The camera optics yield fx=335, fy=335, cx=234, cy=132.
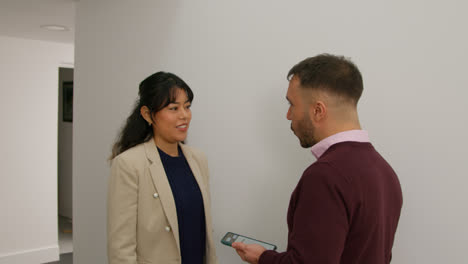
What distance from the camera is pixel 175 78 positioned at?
1.45 meters

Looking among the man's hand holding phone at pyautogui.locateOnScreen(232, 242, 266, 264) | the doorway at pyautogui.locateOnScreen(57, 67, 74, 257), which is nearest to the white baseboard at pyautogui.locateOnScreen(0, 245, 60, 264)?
the doorway at pyautogui.locateOnScreen(57, 67, 74, 257)

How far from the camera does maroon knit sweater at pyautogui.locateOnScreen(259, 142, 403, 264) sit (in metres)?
0.86

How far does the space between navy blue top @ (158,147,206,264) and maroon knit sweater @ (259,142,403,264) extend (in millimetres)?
557

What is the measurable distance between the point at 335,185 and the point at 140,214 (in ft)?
2.74

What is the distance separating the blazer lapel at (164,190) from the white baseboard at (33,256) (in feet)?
11.3

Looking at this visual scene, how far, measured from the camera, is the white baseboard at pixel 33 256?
3.77 metres

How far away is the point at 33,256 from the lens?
390cm

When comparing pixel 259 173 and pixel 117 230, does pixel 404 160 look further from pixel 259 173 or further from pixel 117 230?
pixel 117 230

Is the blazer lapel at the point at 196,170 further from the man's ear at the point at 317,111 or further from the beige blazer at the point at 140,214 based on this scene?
the man's ear at the point at 317,111

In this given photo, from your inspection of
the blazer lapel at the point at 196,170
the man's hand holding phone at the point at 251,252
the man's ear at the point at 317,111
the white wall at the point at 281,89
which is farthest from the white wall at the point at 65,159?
the man's ear at the point at 317,111

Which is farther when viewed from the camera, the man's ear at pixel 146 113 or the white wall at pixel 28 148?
the white wall at pixel 28 148

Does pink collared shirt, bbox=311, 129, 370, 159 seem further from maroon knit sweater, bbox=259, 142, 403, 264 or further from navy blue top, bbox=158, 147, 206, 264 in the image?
navy blue top, bbox=158, 147, 206, 264

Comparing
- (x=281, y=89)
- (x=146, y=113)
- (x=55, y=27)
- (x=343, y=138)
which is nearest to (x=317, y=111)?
(x=343, y=138)

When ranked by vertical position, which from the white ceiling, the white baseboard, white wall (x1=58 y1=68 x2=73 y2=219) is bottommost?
the white baseboard
